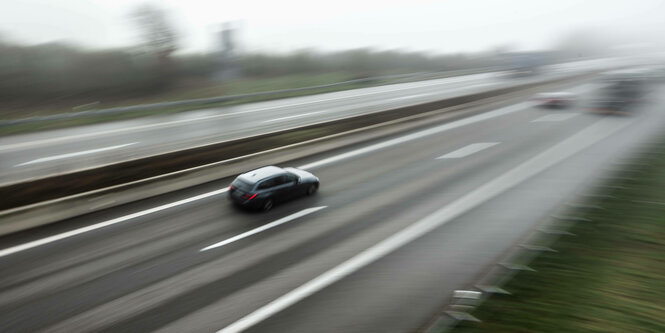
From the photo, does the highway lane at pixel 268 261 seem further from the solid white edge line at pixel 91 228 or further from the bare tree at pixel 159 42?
the bare tree at pixel 159 42

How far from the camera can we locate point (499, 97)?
33.9m

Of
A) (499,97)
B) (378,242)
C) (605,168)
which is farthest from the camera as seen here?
(499,97)

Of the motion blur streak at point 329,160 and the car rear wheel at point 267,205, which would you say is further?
the car rear wheel at point 267,205

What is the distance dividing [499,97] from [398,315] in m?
30.2

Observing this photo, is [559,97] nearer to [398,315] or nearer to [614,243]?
[614,243]

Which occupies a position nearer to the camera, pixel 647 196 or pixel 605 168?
pixel 647 196

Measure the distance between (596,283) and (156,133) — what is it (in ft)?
64.1

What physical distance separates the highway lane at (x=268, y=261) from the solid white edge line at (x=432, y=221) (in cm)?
19

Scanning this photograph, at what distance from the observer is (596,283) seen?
7.98 meters

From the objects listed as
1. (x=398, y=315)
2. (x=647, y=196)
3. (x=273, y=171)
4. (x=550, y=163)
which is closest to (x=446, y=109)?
(x=550, y=163)

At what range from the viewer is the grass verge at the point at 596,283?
6820mm

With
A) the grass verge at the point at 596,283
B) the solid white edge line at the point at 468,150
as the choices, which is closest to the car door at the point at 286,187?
the grass verge at the point at 596,283

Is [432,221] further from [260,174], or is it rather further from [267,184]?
[260,174]

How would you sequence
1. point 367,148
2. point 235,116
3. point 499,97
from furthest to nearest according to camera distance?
point 499,97
point 235,116
point 367,148
